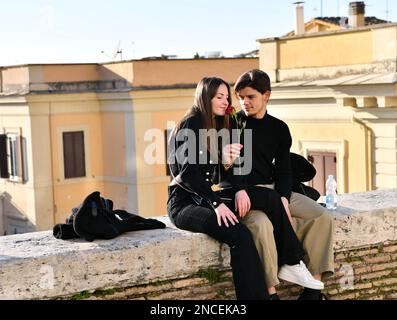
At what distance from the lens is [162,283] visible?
404 centimetres

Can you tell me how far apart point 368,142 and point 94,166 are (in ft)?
41.1

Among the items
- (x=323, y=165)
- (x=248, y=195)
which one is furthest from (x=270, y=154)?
(x=323, y=165)

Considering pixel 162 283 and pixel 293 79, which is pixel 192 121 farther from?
pixel 293 79

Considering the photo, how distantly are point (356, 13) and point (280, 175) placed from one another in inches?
591

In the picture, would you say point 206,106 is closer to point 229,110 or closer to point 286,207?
point 229,110

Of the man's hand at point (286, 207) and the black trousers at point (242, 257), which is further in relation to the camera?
the man's hand at point (286, 207)

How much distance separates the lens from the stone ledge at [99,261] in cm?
362

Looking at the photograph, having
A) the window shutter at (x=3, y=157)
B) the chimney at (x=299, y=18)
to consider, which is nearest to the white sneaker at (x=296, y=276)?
the chimney at (x=299, y=18)

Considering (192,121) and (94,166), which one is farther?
(94,166)

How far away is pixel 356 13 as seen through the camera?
61.7 ft

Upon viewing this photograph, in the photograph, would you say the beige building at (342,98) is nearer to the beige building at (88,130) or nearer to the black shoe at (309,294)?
the beige building at (88,130)

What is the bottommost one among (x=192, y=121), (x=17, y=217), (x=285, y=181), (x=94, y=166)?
(x=17, y=217)

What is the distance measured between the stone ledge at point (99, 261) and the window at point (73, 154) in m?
20.5

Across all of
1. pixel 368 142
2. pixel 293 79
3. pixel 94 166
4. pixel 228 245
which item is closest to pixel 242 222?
pixel 228 245
